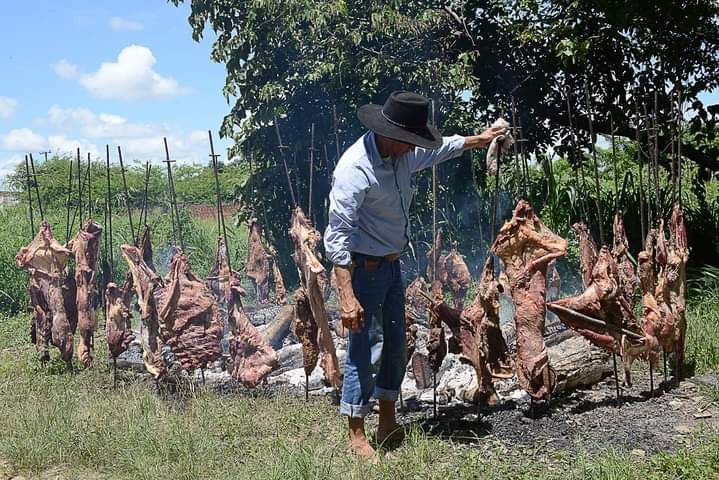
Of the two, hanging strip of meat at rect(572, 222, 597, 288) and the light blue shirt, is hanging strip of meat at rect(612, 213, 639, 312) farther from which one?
the light blue shirt

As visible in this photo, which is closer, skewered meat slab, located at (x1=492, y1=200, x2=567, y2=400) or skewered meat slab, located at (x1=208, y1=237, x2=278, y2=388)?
skewered meat slab, located at (x1=492, y1=200, x2=567, y2=400)

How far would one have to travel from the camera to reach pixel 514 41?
989 cm

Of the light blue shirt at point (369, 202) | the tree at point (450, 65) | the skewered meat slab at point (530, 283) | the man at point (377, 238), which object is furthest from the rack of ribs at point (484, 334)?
the tree at point (450, 65)

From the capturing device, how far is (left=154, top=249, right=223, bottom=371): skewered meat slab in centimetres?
578

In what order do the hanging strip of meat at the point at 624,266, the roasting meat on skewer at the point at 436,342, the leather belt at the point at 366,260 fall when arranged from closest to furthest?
1. the leather belt at the point at 366,260
2. the roasting meat on skewer at the point at 436,342
3. the hanging strip of meat at the point at 624,266

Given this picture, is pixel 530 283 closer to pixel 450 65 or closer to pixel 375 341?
pixel 375 341

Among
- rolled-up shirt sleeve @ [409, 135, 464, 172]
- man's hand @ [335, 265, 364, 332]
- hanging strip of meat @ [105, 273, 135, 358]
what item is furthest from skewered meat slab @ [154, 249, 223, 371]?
rolled-up shirt sleeve @ [409, 135, 464, 172]

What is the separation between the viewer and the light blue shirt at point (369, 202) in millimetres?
4223

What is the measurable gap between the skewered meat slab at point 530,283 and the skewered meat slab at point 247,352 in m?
1.89

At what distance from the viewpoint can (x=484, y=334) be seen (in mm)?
4988

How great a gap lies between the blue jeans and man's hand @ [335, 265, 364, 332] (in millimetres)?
224

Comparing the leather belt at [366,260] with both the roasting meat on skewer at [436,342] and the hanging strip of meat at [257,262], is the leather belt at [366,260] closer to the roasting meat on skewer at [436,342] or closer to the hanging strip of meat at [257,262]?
the roasting meat on skewer at [436,342]

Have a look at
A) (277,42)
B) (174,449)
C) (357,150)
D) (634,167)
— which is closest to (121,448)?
(174,449)

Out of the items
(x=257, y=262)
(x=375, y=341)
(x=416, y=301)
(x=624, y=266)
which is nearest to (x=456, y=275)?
(x=416, y=301)
